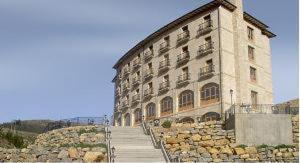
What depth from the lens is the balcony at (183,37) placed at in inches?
2018

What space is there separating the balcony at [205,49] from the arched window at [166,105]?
6941 millimetres

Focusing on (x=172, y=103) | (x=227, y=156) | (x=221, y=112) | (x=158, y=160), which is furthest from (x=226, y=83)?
(x=158, y=160)

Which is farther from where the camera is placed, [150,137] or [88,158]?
[150,137]

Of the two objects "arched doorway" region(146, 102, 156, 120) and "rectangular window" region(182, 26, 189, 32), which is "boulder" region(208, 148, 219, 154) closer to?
"rectangular window" region(182, 26, 189, 32)

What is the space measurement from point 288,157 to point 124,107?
33548 millimetres

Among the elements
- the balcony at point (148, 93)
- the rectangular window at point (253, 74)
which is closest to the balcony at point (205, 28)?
the rectangular window at point (253, 74)

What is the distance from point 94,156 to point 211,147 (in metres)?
9.80

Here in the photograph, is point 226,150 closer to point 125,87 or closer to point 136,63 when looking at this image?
point 136,63

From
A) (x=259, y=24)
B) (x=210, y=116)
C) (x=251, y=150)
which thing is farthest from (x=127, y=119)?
(x=251, y=150)

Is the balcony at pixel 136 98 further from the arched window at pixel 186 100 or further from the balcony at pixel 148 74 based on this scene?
the arched window at pixel 186 100

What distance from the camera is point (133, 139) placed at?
3497cm

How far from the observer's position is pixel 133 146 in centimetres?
3284

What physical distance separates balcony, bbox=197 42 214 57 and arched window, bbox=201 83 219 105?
356cm

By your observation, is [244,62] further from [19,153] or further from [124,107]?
[19,153]
